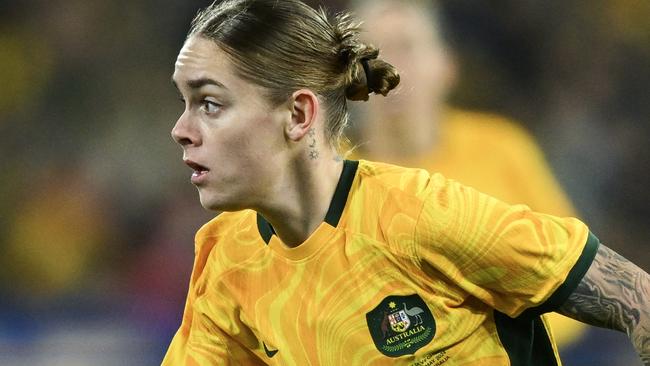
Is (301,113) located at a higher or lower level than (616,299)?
higher

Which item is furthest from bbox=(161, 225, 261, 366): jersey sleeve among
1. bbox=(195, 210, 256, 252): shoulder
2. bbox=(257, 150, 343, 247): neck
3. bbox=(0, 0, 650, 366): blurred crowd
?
bbox=(0, 0, 650, 366): blurred crowd

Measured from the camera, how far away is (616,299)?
152 centimetres

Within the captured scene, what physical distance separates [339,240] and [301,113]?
22 cm

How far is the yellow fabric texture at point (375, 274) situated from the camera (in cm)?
152

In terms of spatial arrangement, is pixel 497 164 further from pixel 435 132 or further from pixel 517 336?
pixel 517 336

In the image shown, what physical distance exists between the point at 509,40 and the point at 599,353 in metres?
1.03

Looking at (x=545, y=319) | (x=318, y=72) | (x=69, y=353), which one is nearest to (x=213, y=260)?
(x=318, y=72)

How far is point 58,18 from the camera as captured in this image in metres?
3.44

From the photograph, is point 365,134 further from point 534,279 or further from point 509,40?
point 534,279

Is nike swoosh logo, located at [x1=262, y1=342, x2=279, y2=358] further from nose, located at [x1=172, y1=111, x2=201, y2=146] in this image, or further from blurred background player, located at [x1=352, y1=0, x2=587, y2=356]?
blurred background player, located at [x1=352, y1=0, x2=587, y2=356]

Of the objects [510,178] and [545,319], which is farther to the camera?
[510,178]

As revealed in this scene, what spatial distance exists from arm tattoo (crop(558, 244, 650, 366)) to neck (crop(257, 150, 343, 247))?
1.41 feet

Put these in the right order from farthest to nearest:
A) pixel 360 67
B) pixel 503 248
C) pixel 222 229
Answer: pixel 222 229 → pixel 360 67 → pixel 503 248

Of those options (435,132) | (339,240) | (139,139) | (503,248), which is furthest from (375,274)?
(139,139)
